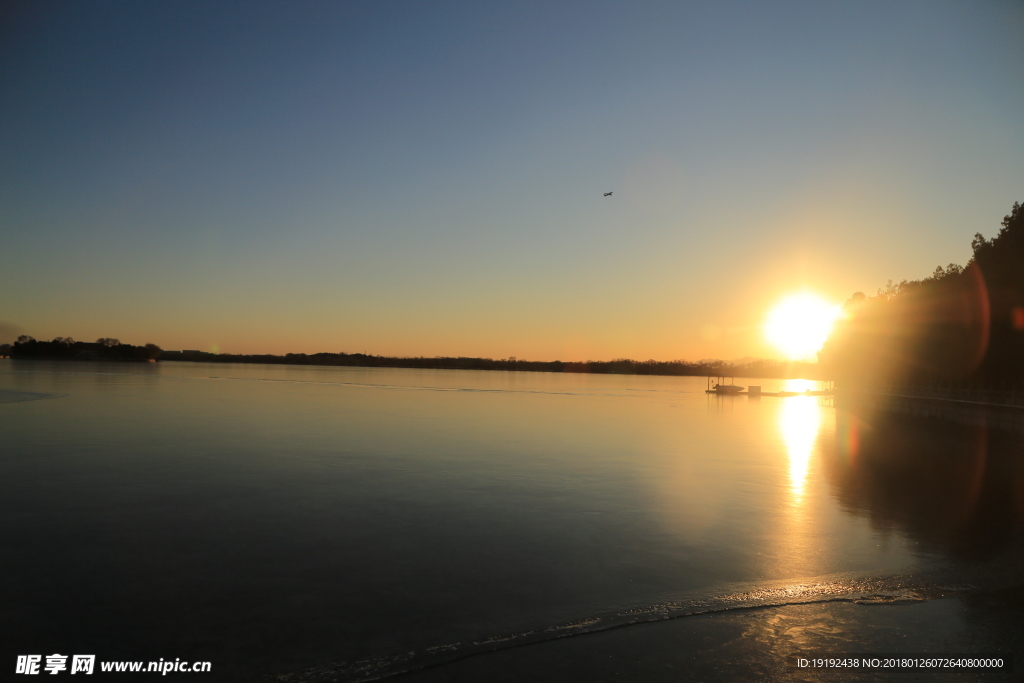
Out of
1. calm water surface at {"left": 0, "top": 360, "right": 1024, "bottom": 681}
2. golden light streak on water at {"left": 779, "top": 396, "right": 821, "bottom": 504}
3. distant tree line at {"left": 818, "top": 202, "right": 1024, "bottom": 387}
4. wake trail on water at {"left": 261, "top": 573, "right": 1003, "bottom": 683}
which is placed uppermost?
distant tree line at {"left": 818, "top": 202, "right": 1024, "bottom": 387}

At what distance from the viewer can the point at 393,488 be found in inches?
641

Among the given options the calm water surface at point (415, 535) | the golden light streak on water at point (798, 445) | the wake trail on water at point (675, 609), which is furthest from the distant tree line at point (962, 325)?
the wake trail on water at point (675, 609)

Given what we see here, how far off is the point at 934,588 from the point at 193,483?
53.1 ft

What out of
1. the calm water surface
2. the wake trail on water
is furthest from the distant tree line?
the wake trail on water

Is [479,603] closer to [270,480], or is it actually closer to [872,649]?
[872,649]

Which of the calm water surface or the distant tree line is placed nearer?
the calm water surface

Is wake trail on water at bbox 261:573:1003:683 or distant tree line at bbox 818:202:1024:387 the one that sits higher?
distant tree line at bbox 818:202:1024:387

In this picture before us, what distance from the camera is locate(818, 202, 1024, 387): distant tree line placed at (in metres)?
41.7

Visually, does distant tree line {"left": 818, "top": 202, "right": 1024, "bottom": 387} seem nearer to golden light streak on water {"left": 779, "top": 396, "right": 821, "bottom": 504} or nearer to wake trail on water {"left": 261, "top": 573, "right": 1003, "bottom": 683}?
golden light streak on water {"left": 779, "top": 396, "right": 821, "bottom": 504}

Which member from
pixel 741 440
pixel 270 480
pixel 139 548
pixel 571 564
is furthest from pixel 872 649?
pixel 741 440

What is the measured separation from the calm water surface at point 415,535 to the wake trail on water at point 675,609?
0.08 m

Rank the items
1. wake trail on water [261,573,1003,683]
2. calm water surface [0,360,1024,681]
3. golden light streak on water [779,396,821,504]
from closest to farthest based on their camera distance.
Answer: wake trail on water [261,573,1003,683] < calm water surface [0,360,1024,681] < golden light streak on water [779,396,821,504]

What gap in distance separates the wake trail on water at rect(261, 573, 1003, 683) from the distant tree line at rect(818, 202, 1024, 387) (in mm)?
41038

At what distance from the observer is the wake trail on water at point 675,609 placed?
21.3 ft
